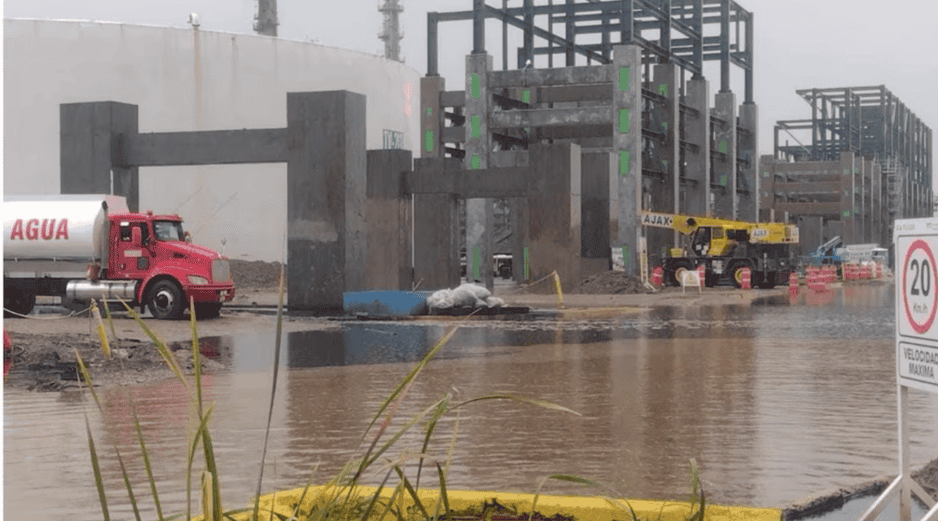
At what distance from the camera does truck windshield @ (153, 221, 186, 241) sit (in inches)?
965

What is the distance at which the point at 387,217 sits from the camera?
3616cm

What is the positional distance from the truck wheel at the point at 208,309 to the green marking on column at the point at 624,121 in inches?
987

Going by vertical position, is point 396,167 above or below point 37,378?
above

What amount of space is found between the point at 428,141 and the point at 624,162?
9.10 m

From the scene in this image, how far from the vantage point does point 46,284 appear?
24562mm

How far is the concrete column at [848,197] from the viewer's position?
81000 millimetres

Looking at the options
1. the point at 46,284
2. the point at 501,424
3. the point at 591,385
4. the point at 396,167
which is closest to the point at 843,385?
the point at 591,385

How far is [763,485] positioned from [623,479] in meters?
0.76

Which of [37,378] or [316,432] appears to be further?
[37,378]

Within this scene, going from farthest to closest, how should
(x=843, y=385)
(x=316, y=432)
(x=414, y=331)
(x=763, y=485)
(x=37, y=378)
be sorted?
(x=414, y=331) < (x=37, y=378) < (x=843, y=385) < (x=316, y=432) < (x=763, y=485)

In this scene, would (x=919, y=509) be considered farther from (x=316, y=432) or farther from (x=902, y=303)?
(x=316, y=432)

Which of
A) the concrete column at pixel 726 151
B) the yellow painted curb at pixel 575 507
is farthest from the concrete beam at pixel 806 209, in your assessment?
the yellow painted curb at pixel 575 507

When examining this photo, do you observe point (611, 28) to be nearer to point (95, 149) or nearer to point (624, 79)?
point (624, 79)

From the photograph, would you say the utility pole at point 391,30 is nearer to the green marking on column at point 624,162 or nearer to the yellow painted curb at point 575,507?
the green marking on column at point 624,162
